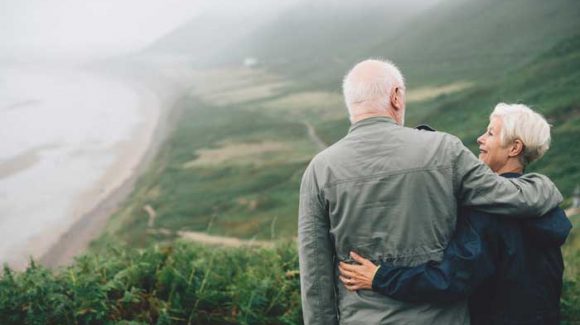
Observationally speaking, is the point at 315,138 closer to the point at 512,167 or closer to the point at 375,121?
the point at 512,167

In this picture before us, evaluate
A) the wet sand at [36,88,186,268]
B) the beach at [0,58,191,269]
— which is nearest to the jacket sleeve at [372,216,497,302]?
the beach at [0,58,191,269]

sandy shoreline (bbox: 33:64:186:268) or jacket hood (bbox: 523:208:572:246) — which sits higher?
jacket hood (bbox: 523:208:572:246)

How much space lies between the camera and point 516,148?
3379 mm

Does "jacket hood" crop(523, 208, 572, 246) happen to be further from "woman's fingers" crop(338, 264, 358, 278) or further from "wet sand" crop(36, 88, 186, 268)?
"wet sand" crop(36, 88, 186, 268)


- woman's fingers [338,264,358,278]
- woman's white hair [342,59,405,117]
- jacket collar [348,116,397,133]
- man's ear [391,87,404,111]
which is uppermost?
woman's white hair [342,59,405,117]

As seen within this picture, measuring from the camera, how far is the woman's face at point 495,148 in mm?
3420

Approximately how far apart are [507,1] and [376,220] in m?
91.9

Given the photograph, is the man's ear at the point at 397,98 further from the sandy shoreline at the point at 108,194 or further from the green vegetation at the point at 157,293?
the sandy shoreline at the point at 108,194

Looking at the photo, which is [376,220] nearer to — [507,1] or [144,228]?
[144,228]

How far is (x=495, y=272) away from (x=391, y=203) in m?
0.73

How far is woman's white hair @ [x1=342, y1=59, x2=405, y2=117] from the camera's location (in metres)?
3.05

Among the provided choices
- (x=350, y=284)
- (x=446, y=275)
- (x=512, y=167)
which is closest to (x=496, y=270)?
(x=446, y=275)

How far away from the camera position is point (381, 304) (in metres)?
3.03

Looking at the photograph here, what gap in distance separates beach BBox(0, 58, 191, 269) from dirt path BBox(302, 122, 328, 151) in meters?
15.3
